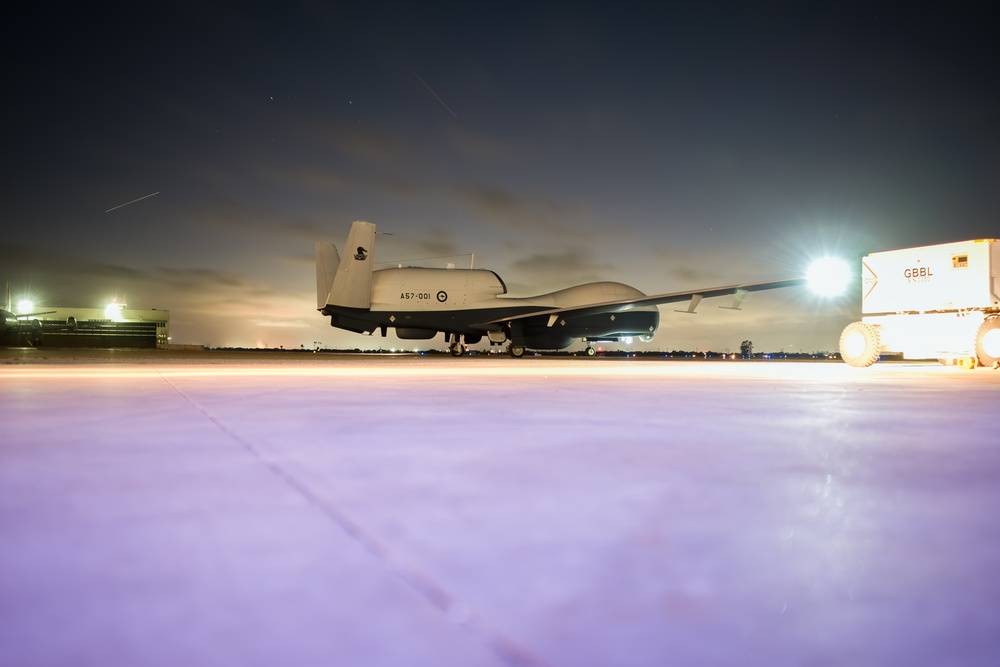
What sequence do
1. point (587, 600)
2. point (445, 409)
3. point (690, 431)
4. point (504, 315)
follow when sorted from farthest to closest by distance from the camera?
point (504, 315)
point (445, 409)
point (690, 431)
point (587, 600)

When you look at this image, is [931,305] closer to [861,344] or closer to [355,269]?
[861,344]

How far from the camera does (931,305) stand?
12.9 meters

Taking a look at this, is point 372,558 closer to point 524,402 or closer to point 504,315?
point 524,402

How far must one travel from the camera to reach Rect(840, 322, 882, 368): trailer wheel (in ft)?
44.7

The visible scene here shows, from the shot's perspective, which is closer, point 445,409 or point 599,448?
point 599,448

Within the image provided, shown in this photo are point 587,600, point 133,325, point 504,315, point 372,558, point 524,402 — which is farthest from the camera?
point 133,325

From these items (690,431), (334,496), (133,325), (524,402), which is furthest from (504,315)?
(133,325)

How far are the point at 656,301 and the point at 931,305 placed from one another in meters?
8.90

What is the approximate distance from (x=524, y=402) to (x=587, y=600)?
163 inches

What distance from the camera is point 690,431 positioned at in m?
3.61

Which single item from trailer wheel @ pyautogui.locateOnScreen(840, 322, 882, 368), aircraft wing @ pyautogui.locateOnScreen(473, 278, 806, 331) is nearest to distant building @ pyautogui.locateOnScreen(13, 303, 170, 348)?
aircraft wing @ pyautogui.locateOnScreen(473, 278, 806, 331)

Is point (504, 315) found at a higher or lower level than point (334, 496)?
higher

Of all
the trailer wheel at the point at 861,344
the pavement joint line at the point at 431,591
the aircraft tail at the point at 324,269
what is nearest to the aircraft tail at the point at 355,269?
the aircraft tail at the point at 324,269

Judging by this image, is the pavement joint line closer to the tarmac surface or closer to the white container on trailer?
the tarmac surface
